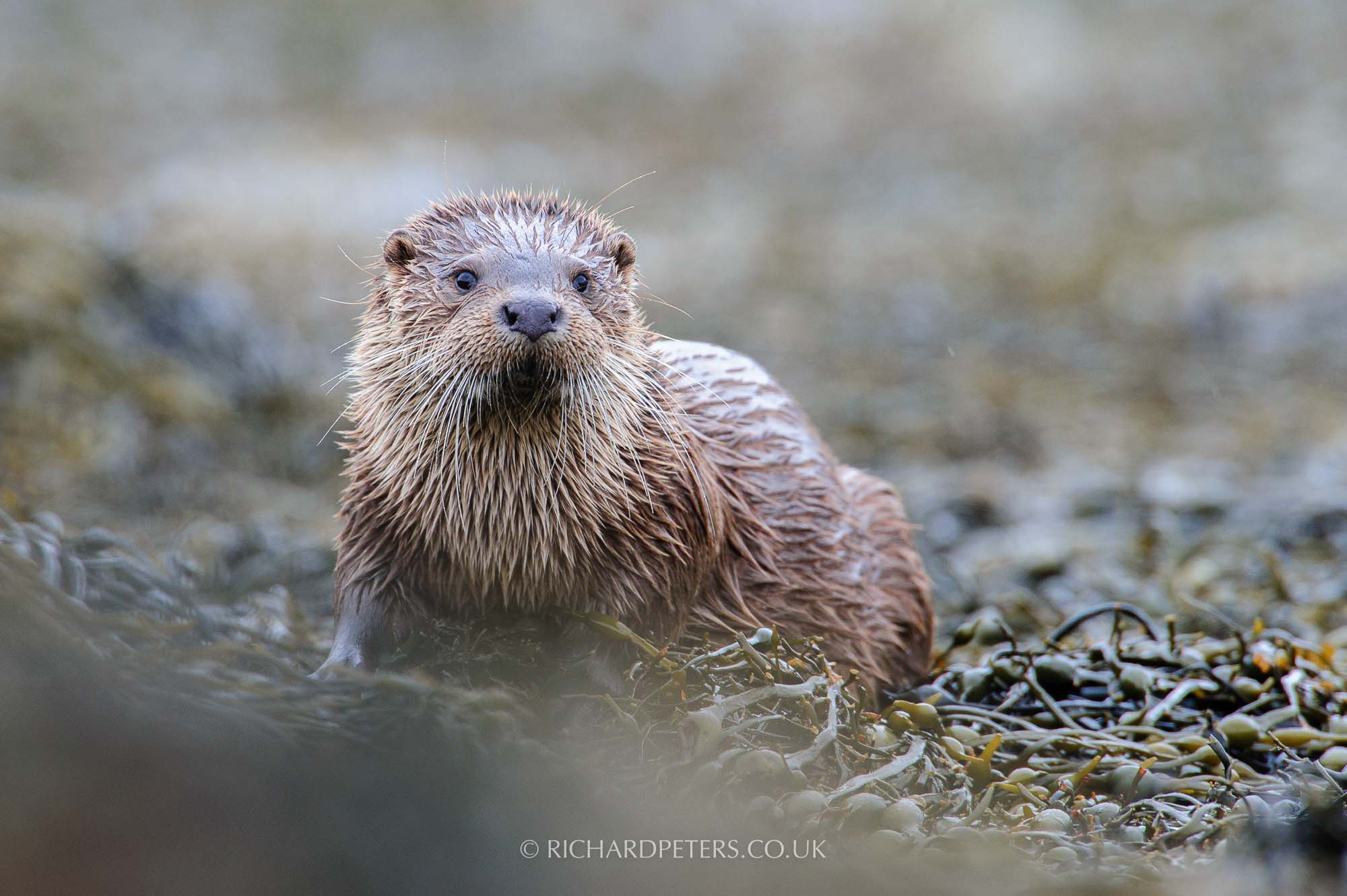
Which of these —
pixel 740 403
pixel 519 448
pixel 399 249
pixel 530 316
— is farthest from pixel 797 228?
pixel 530 316

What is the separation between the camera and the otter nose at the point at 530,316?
2779mm

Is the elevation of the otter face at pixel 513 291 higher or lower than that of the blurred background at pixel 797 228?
lower

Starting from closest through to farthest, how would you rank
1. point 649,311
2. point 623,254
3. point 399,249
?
point 399,249 → point 623,254 → point 649,311

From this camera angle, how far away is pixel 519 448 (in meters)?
3.02

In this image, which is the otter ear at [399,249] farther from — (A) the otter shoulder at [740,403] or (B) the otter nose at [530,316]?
(A) the otter shoulder at [740,403]

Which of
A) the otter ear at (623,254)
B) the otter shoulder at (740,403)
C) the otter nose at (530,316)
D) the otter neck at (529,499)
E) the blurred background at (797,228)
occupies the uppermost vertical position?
the blurred background at (797,228)

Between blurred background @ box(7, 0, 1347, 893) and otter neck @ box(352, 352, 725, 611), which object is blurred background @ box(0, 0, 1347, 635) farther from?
otter neck @ box(352, 352, 725, 611)

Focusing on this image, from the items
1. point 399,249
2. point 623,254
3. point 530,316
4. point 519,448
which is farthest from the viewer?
point 623,254

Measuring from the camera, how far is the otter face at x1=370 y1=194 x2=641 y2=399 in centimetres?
283

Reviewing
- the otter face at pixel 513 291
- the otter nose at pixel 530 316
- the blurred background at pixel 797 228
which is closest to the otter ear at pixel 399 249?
the otter face at pixel 513 291

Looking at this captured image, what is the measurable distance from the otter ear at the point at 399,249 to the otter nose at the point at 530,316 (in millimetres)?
446

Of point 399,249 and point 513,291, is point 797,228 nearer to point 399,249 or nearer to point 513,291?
point 399,249

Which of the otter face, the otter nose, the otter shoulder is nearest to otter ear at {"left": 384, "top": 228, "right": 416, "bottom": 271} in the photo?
the otter face

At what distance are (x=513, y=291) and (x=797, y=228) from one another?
9.92m
